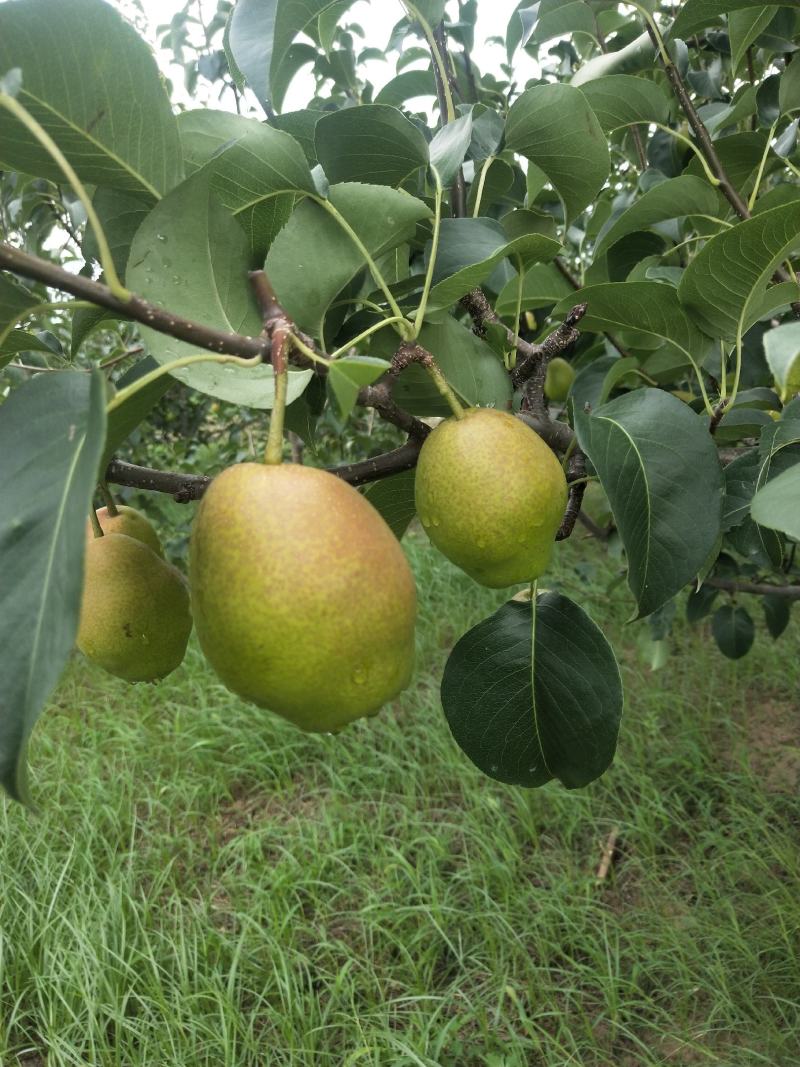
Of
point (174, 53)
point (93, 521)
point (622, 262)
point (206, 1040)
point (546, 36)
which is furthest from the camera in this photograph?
point (174, 53)

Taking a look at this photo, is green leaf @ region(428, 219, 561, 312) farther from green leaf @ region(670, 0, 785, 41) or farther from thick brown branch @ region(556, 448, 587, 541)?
green leaf @ region(670, 0, 785, 41)

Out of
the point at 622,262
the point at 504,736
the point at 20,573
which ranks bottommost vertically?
Result: the point at 504,736

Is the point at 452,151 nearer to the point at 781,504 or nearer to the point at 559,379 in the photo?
the point at 781,504

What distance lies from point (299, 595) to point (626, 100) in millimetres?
954

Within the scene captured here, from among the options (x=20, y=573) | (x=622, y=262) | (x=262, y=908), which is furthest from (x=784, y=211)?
(x=262, y=908)

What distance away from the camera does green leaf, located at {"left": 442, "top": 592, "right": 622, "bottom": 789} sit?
82 centimetres

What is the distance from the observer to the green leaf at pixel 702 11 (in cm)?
105

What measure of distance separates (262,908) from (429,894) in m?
0.43

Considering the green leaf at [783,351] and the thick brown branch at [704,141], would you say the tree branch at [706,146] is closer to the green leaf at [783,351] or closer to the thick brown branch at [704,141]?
the thick brown branch at [704,141]

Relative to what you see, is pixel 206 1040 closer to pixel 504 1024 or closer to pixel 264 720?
pixel 504 1024

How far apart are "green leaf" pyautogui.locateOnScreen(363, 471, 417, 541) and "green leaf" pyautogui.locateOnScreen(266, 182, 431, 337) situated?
0.70 ft

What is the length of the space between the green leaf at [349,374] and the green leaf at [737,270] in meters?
0.41

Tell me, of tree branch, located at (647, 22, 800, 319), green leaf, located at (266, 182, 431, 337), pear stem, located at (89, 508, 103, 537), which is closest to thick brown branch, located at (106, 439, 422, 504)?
pear stem, located at (89, 508, 103, 537)

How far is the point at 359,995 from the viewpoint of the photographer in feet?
6.81
